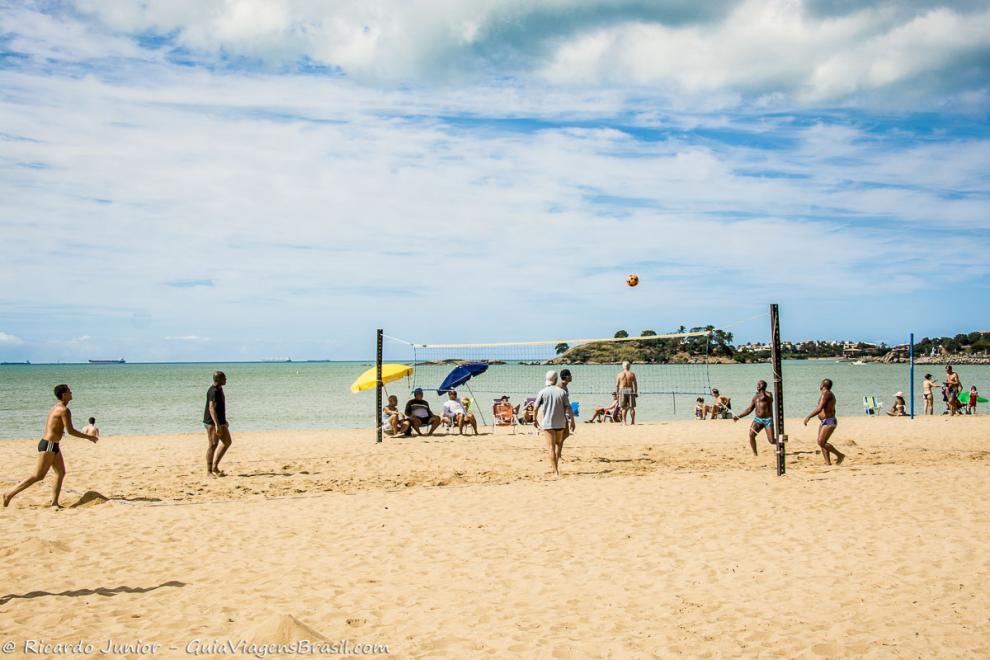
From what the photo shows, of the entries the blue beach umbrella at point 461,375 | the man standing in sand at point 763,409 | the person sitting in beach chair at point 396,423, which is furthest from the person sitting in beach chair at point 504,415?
the man standing in sand at point 763,409

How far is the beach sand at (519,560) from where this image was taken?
4.22 metres

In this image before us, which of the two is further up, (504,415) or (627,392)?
(627,392)

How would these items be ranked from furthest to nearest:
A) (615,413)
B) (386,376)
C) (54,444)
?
(615,413) < (386,376) < (54,444)

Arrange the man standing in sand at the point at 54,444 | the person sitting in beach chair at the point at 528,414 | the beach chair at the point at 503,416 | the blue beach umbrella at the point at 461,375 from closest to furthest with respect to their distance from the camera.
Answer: the man standing in sand at the point at 54,444 → the blue beach umbrella at the point at 461,375 → the person sitting in beach chair at the point at 528,414 → the beach chair at the point at 503,416

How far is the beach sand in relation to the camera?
13.8 ft

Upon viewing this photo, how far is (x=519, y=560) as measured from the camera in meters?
5.77

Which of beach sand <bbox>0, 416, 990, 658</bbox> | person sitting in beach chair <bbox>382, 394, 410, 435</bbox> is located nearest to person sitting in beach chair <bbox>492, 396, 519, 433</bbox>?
person sitting in beach chair <bbox>382, 394, 410, 435</bbox>

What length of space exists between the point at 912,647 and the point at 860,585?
44.4 inches

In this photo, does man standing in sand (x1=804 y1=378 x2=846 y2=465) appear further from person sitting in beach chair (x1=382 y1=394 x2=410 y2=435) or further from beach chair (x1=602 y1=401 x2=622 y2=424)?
beach chair (x1=602 y1=401 x2=622 y2=424)

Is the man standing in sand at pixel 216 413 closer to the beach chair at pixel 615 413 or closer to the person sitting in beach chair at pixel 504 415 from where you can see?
the person sitting in beach chair at pixel 504 415

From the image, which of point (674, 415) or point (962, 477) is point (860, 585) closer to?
point (962, 477)

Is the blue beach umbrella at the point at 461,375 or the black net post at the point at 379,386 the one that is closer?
the black net post at the point at 379,386

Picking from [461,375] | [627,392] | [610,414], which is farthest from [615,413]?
[461,375]

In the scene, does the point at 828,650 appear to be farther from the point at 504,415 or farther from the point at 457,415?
the point at 504,415
